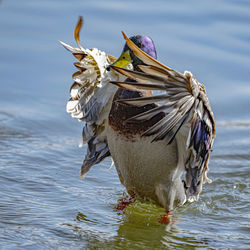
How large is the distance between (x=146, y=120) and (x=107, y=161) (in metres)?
2.43

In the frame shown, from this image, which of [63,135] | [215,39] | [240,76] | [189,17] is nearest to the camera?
[63,135]

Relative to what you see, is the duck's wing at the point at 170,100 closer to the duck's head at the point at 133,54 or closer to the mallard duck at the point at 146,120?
the mallard duck at the point at 146,120

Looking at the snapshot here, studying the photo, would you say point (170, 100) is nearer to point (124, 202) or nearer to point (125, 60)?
point (125, 60)

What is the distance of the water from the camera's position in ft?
17.3

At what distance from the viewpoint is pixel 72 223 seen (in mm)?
5391

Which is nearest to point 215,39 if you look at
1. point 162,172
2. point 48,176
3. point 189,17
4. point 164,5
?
point 189,17

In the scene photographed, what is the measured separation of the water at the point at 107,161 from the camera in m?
5.27

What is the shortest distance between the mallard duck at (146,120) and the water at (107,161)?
15.9 inches

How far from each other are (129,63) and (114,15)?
245 inches

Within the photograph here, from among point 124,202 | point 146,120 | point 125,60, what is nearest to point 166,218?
point 124,202

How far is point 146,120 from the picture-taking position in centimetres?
505

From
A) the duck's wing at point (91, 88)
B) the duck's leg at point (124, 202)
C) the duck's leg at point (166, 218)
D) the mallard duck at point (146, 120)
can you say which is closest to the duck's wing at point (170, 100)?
the mallard duck at point (146, 120)

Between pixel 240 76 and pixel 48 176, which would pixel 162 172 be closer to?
pixel 48 176

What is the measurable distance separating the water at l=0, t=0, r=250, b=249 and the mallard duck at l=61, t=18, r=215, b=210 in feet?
1.33
